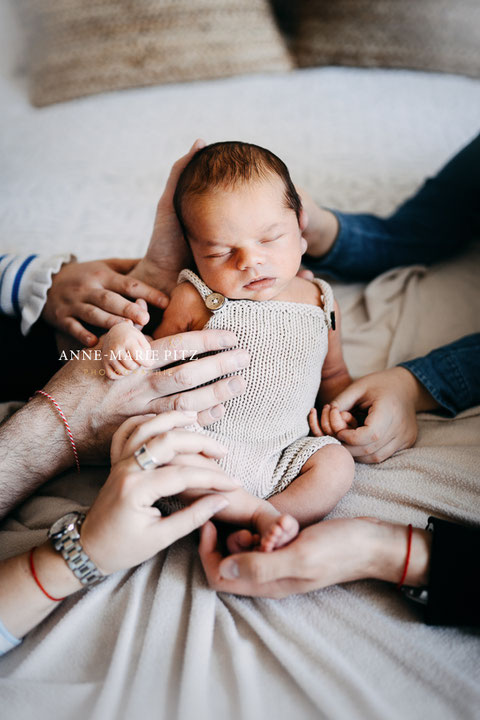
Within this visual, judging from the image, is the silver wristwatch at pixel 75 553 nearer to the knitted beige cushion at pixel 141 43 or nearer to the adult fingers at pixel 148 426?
the adult fingers at pixel 148 426

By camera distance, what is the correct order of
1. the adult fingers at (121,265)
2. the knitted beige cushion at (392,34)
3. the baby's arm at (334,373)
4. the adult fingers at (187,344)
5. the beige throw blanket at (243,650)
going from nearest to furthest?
the beige throw blanket at (243,650) < the adult fingers at (187,344) < the baby's arm at (334,373) < the adult fingers at (121,265) < the knitted beige cushion at (392,34)

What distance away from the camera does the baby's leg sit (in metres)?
0.80

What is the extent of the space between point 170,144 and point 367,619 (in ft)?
5.09

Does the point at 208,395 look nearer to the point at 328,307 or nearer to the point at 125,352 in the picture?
the point at 125,352

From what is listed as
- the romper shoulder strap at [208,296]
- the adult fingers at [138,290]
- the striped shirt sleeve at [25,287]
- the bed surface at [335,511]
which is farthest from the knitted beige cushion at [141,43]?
the romper shoulder strap at [208,296]

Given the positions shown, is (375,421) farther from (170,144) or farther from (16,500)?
(170,144)

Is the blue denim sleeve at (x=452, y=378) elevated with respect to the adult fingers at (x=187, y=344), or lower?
lower

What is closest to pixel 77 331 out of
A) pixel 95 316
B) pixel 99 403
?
pixel 95 316

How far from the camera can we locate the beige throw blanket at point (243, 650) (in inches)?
23.9

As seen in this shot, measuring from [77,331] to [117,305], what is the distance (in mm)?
100

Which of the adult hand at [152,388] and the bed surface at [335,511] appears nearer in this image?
the bed surface at [335,511]

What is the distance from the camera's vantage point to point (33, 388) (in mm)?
1038

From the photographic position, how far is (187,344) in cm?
83

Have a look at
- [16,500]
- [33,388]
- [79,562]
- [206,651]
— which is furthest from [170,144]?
[206,651]
